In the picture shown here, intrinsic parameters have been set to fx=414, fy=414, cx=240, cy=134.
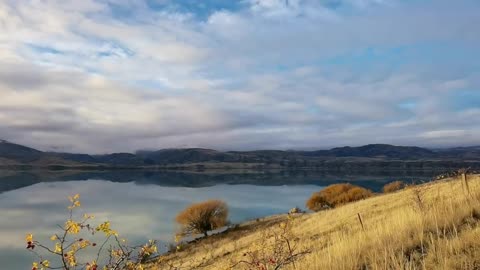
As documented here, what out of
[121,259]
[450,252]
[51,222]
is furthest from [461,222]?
[51,222]

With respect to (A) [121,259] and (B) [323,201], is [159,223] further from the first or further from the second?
(A) [121,259]

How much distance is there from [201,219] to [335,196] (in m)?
17.2

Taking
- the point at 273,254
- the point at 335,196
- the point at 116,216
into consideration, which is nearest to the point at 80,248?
the point at 273,254

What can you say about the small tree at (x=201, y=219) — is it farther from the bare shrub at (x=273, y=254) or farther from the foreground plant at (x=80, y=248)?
the foreground plant at (x=80, y=248)

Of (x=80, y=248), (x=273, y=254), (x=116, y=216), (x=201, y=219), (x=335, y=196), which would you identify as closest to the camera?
(x=80, y=248)

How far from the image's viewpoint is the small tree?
46219mm

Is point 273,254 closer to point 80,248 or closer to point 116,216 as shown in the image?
point 80,248

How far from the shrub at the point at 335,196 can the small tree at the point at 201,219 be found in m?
12.1

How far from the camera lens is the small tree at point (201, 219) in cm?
4622

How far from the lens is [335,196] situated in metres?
52.0

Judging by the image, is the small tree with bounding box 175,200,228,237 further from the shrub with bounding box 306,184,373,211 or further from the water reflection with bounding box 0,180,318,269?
the shrub with bounding box 306,184,373,211

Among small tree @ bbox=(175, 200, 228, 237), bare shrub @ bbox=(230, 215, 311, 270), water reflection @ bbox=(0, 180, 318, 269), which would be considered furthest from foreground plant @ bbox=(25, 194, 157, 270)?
small tree @ bbox=(175, 200, 228, 237)

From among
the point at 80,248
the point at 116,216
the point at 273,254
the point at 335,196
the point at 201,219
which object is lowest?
the point at 116,216

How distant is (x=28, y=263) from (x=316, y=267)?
34306 mm
